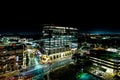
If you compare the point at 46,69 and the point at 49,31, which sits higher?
the point at 49,31

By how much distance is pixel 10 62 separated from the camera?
4881 centimetres

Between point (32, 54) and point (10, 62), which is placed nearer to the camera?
point (10, 62)

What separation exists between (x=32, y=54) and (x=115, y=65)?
4114cm

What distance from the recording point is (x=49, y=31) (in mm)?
97125

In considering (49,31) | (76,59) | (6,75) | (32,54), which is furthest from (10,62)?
(49,31)

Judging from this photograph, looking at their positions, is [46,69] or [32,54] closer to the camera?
[46,69]

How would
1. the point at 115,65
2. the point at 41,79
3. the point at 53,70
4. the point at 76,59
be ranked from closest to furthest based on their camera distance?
the point at 41,79
the point at 53,70
the point at 115,65
the point at 76,59

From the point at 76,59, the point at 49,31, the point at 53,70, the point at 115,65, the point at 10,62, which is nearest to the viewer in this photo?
the point at 10,62

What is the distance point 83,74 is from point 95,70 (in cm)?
880

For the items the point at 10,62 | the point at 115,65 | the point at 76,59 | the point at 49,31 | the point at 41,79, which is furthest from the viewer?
the point at 49,31

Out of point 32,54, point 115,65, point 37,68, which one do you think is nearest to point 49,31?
point 32,54

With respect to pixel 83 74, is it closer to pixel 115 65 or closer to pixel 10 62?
pixel 115 65

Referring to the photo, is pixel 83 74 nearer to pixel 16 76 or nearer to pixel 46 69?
pixel 46 69

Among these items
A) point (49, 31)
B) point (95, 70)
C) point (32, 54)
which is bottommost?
point (95, 70)
